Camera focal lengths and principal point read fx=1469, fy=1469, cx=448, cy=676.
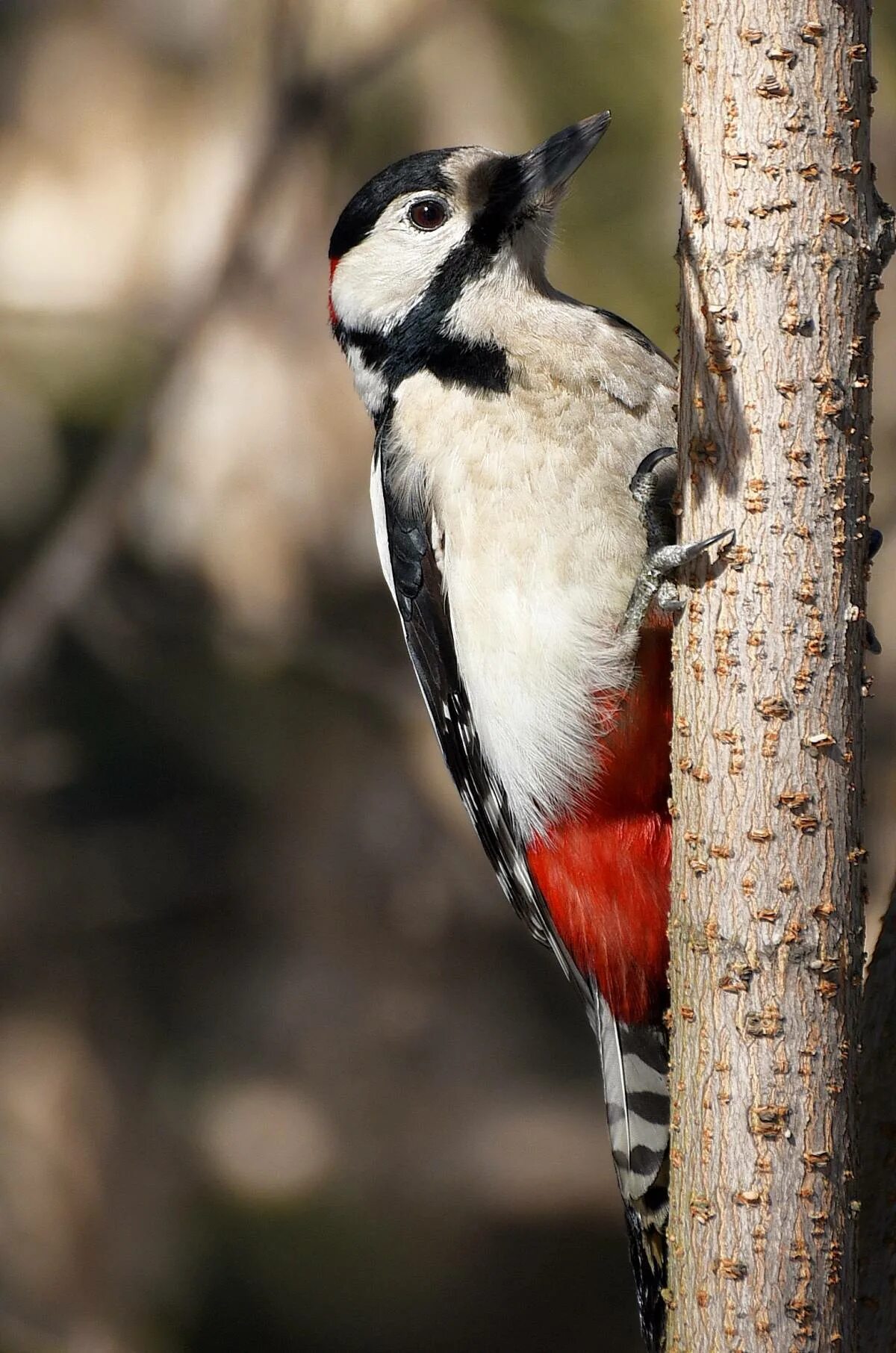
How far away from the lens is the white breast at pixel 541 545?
2379 mm

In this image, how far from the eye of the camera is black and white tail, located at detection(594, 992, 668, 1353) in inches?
97.2

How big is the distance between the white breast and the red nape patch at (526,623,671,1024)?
5 cm

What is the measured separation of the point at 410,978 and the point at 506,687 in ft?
9.92

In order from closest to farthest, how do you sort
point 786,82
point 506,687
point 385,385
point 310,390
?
point 786,82 < point 506,687 < point 385,385 < point 310,390

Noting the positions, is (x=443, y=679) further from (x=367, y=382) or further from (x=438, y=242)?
(x=438, y=242)

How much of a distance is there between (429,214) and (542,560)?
84 cm

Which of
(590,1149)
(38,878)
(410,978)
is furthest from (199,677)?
(590,1149)

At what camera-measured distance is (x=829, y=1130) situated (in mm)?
1886

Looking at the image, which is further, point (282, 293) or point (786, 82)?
point (282, 293)

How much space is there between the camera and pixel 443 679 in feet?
9.22

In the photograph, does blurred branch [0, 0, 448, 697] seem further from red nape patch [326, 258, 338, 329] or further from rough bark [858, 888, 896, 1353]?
rough bark [858, 888, 896, 1353]

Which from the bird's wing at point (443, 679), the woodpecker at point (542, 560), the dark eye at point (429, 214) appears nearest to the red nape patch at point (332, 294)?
the woodpecker at point (542, 560)

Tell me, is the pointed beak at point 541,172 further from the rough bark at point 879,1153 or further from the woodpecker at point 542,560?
the rough bark at point 879,1153

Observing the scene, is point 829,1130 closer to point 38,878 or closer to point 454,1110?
point 454,1110
